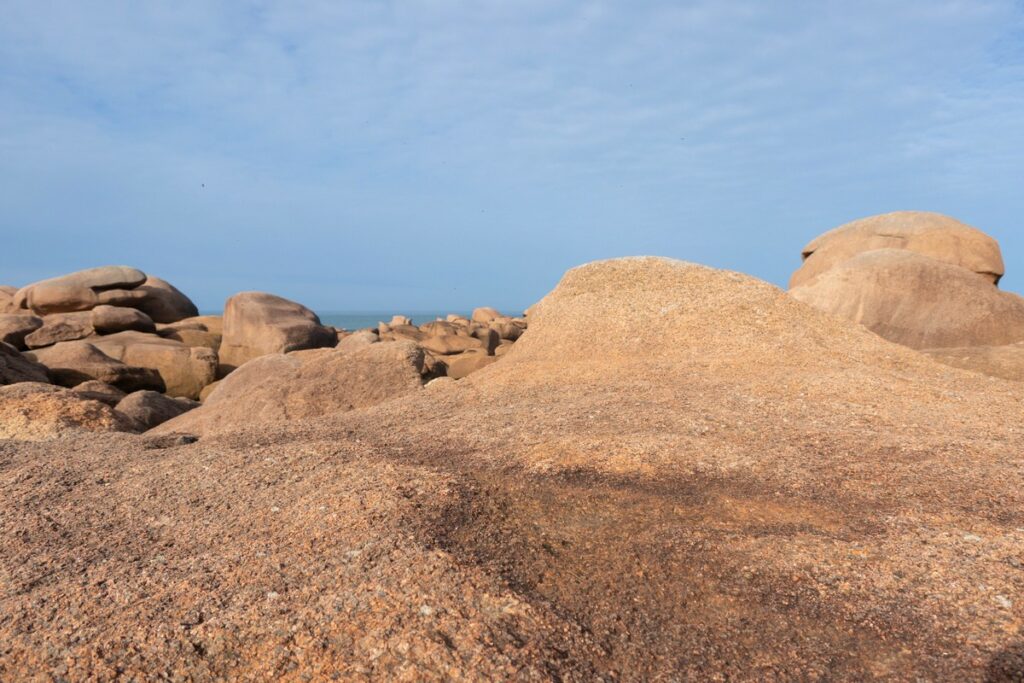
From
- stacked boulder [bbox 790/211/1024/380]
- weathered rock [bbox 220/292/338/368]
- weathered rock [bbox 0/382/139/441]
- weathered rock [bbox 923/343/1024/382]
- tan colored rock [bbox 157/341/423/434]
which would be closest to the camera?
weathered rock [bbox 0/382/139/441]

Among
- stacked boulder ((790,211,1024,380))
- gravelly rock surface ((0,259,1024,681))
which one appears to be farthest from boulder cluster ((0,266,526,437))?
stacked boulder ((790,211,1024,380))

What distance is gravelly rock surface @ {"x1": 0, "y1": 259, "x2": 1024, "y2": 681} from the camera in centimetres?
290

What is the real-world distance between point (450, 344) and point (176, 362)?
5.42m

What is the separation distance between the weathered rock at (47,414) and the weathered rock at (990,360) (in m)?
9.14

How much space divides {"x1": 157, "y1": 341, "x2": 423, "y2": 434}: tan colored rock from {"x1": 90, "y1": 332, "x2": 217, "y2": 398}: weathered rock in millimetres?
5836

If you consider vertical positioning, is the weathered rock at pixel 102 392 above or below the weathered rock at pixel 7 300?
below

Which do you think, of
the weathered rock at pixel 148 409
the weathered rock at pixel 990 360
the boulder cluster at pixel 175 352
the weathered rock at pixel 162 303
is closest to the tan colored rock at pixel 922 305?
the weathered rock at pixel 990 360

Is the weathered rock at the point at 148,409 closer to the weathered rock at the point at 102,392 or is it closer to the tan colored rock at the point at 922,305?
the weathered rock at the point at 102,392

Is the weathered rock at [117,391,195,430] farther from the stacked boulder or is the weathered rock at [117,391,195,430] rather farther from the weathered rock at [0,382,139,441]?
the stacked boulder

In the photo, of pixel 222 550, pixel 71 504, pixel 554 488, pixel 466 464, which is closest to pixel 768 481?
pixel 554 488

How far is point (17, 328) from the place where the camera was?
55.4ft

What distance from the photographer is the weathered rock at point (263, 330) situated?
55.4 ft

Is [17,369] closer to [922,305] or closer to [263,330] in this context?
[263,330]

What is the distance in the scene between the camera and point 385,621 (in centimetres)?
301
